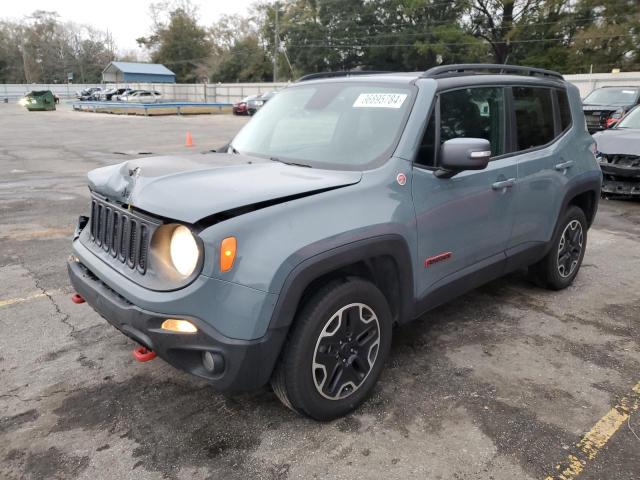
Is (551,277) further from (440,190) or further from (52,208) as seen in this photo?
(52,208)

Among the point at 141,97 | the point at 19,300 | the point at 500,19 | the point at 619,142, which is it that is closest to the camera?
the point at 19,300

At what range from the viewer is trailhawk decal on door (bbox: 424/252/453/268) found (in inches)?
125

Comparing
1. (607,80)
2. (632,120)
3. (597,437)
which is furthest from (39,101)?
(597,437)

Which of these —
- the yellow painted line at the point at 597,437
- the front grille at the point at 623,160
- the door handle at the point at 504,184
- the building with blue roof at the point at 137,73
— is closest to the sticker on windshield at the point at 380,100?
the door handle at the point at 504,184

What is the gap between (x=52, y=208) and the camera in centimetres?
811

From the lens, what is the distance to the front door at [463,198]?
3.15 meters

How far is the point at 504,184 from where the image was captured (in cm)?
367

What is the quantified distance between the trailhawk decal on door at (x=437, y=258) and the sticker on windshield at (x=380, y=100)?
0.94 meters

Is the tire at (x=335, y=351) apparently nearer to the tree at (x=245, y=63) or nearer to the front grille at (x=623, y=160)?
the front grille at (x=623, y=160)

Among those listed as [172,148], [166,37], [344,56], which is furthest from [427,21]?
[166,37]

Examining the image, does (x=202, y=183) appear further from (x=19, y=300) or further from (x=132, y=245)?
(x=19, y=300)

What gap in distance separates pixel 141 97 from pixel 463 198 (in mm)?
46427

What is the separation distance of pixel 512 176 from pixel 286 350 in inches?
86.0

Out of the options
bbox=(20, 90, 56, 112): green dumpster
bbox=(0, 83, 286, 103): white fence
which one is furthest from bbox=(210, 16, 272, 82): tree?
bbox=(20, 90, 56, 112): green dumpster
